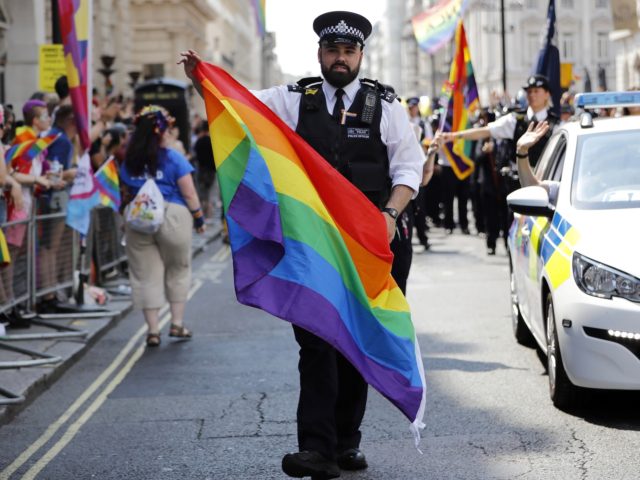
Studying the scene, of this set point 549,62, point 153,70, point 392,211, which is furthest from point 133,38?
point 392,211

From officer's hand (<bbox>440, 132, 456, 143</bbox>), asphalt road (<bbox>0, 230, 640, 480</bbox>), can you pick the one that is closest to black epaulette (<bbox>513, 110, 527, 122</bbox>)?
asphalt road (<bbox>0, 230, 640, 480</bbox>)

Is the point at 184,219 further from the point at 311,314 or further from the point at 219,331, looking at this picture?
the point at 311,314

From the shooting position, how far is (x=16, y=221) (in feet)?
37.1

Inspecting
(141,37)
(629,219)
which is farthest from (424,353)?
(141,37)

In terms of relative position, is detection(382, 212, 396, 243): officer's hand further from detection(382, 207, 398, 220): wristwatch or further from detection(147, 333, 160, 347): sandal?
detection(147, 333, 160, 347): sandal

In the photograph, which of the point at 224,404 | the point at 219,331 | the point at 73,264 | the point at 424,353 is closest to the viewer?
the point at 224,404

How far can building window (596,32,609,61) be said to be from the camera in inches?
4235

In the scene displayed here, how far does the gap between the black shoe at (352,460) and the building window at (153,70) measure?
4618 cm

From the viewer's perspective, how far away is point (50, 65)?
1603 centimetres

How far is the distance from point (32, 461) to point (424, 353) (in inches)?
149

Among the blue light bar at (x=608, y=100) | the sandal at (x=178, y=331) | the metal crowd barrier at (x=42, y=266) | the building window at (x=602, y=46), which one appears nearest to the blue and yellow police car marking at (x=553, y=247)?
the blue light bar at (x=608, y=100)

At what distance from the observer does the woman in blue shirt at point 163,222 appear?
35.4ft

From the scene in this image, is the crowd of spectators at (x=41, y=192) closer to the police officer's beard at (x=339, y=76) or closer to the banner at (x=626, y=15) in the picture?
the police officer's beard at (x=339, y=76)

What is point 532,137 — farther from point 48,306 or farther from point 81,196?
point 48,306
